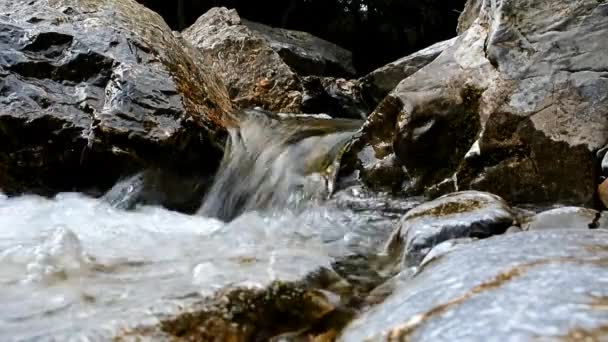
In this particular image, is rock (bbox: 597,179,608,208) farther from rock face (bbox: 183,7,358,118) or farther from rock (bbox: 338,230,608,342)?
rock face (bbox: 183,7,358,118)

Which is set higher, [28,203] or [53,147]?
[53,147]

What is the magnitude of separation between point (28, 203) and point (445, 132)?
3322 millimetres

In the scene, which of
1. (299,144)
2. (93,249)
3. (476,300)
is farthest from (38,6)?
(476,300)

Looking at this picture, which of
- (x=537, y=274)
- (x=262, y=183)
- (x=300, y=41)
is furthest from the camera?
(x=300, y=41)

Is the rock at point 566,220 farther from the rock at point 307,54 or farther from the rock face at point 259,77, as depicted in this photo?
the rock at point 307,54

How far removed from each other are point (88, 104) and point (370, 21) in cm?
1557

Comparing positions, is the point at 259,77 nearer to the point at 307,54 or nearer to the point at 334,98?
the point at 334,98

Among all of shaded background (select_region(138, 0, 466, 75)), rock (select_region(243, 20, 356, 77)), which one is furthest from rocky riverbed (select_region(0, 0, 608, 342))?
shaded background (select_region(138, 0, 466, 75))

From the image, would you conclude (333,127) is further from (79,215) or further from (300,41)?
(300,41)

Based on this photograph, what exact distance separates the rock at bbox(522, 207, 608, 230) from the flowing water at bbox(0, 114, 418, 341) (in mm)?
960

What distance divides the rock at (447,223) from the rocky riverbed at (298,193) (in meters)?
0.01

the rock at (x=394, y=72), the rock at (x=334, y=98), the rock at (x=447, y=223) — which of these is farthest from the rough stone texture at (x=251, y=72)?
the rock at (x=447, y=223)

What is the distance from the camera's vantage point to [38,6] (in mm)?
5898

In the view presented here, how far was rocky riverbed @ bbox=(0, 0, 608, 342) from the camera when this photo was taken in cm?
217
